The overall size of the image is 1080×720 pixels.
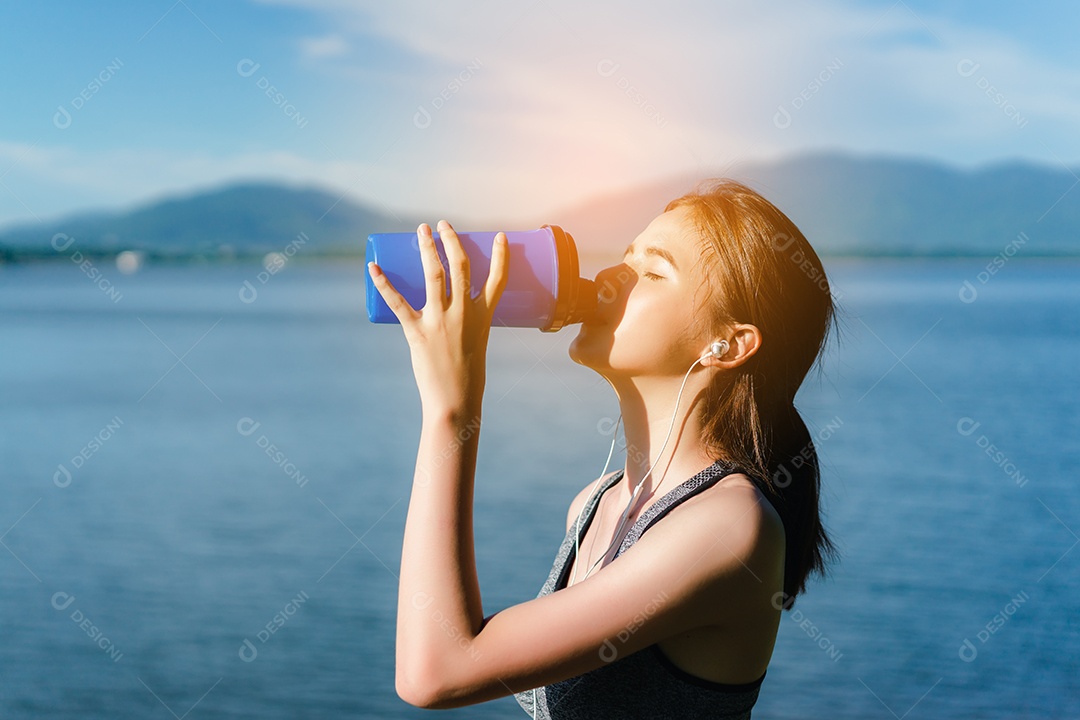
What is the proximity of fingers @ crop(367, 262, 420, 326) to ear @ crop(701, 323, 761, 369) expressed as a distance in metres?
0.48

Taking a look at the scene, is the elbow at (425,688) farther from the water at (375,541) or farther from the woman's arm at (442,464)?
the water at (375,541)

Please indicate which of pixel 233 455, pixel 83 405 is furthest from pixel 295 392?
pixel 233 455

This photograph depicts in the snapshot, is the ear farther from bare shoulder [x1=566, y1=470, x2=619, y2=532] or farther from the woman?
bare shoulder [x1=566, y1=470, x2=619, y2=532]

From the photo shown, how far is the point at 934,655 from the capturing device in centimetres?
600

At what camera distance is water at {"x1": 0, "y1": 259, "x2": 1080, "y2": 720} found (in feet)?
18.7

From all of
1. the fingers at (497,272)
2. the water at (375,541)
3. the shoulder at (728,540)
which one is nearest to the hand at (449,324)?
the fingers at (497,272)

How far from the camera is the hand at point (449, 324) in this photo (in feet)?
4.62

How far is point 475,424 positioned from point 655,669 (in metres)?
0.44

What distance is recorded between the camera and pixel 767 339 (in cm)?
163

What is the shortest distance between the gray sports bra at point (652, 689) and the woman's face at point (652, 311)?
20 cm

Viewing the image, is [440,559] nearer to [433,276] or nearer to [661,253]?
[433,276]

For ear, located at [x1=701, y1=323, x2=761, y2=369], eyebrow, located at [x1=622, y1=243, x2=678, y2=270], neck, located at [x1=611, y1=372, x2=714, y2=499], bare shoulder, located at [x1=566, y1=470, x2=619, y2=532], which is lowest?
bare shoulder, located at [x1=566, y1=470, x2=619, y2=532]

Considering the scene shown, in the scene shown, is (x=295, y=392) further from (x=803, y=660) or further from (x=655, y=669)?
(x=655, y=669)

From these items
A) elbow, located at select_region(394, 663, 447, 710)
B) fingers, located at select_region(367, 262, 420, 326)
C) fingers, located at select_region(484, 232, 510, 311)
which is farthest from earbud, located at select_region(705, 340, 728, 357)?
elbow, located at select_region(394, 663, 447, 710)
